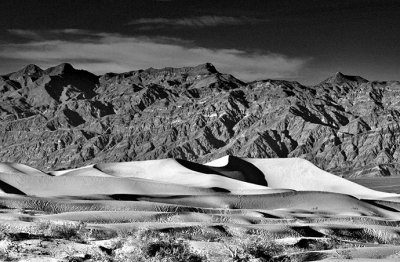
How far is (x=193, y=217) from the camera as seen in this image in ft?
95.6

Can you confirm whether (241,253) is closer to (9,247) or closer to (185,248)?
(185,248)

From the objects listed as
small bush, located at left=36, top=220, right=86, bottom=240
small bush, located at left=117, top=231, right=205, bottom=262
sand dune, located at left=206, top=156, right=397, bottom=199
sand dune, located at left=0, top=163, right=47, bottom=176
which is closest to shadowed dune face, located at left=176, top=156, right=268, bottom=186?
sand dune, located at left=206, top=156, right=397, bottom=199

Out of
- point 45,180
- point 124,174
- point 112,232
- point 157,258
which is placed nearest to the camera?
point 157,258

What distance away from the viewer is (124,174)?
71.4 m

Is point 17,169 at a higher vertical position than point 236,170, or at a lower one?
lower

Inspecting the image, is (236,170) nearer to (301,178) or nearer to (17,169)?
(301,178)

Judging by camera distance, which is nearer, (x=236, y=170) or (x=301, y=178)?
(x=301, y=178)

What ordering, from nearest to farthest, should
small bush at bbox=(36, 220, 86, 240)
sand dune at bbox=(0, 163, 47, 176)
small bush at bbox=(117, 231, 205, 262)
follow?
small bush at bbox=(117, 231, 205, 262) < small bush at bbox=(36, 220, 86, 240) < sand dune at bbox=(0, 163, 47, 176)

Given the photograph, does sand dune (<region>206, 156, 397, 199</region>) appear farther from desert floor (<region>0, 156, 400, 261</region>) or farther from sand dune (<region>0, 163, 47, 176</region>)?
sand dune (<region>0, 163, 47, 176</region>)

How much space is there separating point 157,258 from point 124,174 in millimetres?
58834

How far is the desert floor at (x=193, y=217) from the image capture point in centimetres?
1416

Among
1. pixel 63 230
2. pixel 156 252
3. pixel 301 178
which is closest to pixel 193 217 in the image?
pixel 63 230

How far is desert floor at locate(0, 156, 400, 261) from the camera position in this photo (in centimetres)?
1416

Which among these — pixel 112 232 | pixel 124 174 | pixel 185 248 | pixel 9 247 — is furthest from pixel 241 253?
pixel 124 174
